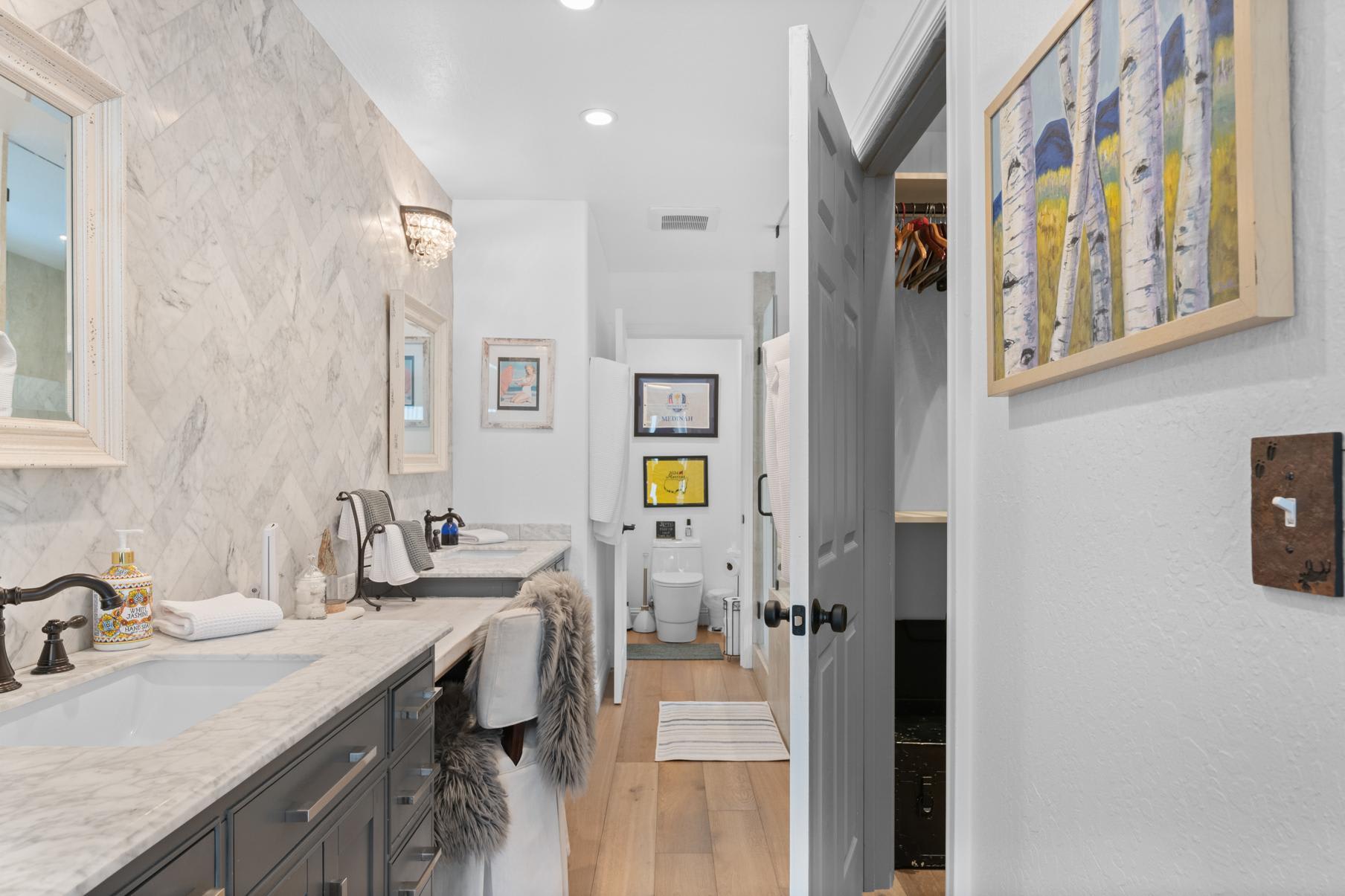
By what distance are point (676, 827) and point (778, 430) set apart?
147 centimetres

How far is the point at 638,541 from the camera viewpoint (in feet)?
19.7

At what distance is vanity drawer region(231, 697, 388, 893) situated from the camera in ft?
2.85

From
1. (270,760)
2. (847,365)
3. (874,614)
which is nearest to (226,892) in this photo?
(270,760)

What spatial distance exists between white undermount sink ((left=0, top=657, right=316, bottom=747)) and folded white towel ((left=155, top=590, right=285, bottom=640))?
116 mm

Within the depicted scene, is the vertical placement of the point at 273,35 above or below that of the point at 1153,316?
above

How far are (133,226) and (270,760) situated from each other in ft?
3.71

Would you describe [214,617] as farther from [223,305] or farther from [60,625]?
[223,305]

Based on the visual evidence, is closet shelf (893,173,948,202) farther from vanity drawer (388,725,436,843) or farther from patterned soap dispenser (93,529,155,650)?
patterned soap dispenser (93,529,155,650)

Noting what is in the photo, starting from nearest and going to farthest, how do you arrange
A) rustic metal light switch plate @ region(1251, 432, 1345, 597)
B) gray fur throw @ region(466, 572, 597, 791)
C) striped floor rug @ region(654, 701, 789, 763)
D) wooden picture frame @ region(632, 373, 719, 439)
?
rustic metal light switch plate @ region(1251, 432, 1345, 597) < gray fur throw @ region(466, 572, 597, 791) < striped floor rug @ region(654, 701, 789, 763) < wooden picture frame @ region(632, 373, 719, 439)

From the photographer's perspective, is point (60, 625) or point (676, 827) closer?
point (60, 625)

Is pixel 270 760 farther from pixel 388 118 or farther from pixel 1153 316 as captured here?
pixel 388 118

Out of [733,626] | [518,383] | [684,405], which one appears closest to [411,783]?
[518,383]

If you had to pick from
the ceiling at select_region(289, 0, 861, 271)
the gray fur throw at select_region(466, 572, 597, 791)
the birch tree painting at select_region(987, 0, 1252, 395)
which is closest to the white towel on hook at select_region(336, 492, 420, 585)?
the gray fur throw at select_region(466, 572, 597, 791)

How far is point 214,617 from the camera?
143 cm
